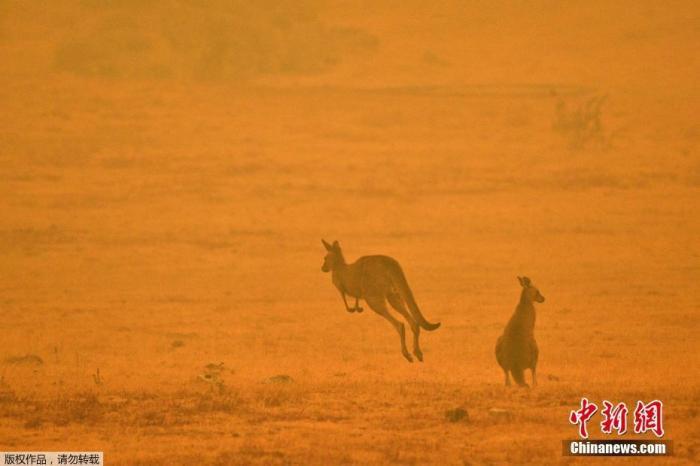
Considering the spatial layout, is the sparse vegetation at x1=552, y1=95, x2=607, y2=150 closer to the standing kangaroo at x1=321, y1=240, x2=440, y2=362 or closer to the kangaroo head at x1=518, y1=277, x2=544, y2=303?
the kangaroo head at x1=518, y1=277, x2=544, y2=303

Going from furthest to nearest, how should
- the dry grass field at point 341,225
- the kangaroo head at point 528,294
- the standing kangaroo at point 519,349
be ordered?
the kangaroo head at point 528,294, the standing kangaroo at point 519,349, the dry grass field at point 341,225

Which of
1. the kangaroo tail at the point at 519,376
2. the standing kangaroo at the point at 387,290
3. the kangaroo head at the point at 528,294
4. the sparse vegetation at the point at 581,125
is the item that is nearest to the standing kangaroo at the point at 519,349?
the kangaroo tail at the point at 519,376

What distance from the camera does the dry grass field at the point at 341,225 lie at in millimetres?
9219

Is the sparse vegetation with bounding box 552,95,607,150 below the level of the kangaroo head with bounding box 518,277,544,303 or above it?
above

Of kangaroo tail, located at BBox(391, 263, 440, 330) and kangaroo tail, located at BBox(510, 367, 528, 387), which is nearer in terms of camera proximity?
kangaroo tail, located at BBox(510, 367, 528, 387)

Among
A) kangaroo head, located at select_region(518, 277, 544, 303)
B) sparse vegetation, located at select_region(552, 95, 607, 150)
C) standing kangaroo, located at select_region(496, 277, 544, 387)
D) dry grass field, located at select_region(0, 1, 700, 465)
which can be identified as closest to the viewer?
dry grass field, located at select_region(0, 1, 700, 465)

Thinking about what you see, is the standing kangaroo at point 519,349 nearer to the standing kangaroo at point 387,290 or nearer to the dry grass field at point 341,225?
the dry grass field at point 341,225

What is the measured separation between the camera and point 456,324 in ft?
48.6

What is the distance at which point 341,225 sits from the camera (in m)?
21.9

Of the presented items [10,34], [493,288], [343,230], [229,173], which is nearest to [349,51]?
[10,34]

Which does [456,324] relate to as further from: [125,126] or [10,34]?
[10,34]

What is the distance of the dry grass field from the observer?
922 centimetres

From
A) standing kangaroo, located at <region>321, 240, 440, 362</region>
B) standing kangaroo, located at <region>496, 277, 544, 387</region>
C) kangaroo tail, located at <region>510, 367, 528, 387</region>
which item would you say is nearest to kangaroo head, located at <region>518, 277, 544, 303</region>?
standing kangaroo, located at <region>496, 277, 544, 387</region>

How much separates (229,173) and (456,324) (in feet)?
38.6
